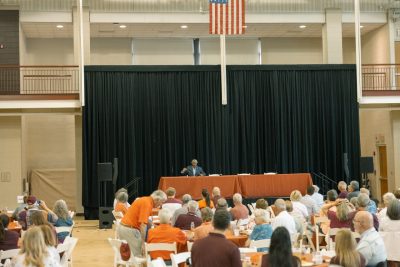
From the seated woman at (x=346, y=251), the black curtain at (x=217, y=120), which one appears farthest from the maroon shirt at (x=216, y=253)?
the black curtain at (x=217, y=120)

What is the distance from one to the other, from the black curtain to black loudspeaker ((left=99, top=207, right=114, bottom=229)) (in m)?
2.90

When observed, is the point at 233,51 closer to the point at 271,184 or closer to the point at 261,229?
the point at 271,184

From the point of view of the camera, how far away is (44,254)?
6.11 m

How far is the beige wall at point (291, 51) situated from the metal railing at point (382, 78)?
2256 millimetres

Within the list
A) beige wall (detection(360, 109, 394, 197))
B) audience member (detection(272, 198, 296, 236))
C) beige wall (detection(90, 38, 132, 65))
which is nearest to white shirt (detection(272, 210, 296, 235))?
audience member (detection(272, 198, 296, 236))

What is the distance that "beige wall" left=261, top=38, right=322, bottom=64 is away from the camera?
83.4 ft

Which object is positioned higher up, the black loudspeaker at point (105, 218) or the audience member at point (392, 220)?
the audience member at point (392, 220)

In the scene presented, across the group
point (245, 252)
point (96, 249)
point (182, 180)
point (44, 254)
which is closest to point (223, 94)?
point (182, 180)

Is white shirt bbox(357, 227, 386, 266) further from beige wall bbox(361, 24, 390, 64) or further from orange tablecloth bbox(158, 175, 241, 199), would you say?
beige wall bbox(361, 24, 390, 64)

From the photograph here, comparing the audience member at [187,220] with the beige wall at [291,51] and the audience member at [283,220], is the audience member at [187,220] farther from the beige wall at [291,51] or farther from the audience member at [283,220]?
the beige wall at [291,51]

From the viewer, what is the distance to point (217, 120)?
21016mm

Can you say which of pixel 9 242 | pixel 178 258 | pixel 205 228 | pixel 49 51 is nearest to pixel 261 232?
pixel 205 228

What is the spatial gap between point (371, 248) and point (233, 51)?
1927 cm

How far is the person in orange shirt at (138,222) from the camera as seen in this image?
9266 millimetres
